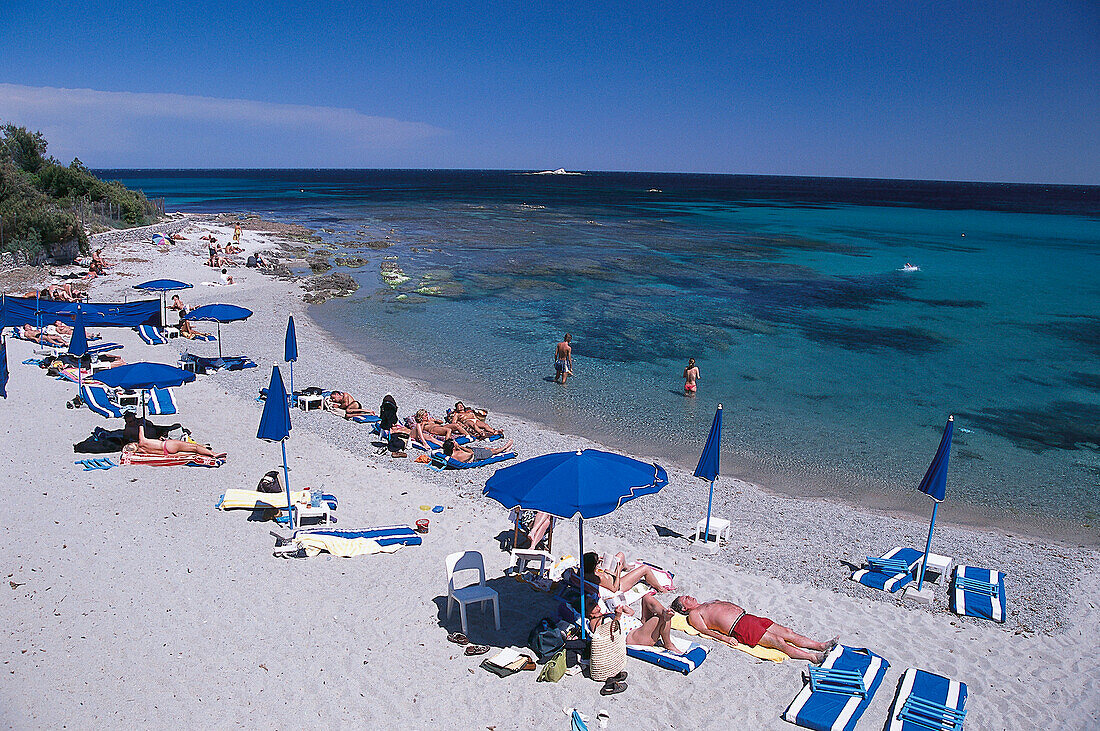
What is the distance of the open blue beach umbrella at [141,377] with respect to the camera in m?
11.2

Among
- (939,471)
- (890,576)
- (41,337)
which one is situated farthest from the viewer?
(41,337)

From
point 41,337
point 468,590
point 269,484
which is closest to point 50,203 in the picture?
point 41,337

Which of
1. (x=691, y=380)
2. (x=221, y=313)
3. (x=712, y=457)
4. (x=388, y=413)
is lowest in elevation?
(x=691, y=380)

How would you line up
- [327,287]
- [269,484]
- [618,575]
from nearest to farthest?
[618,575] → [269,484] → [327,287]

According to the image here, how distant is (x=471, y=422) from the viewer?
13.8m

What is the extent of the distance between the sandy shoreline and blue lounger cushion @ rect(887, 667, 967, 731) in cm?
17

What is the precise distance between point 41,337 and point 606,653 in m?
18.5

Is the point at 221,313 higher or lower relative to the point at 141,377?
higher

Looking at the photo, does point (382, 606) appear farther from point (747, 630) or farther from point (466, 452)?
point (466, 452)

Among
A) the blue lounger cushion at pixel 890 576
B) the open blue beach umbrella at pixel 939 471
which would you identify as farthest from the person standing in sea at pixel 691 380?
the open blue beach umbrella at pixel 939 471

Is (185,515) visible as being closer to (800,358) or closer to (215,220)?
(800,358)

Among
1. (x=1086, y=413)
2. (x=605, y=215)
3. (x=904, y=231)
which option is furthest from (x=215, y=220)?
(x=904, y=231)

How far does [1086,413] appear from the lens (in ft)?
59.5

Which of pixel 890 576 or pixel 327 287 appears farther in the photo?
pixel 327 287
